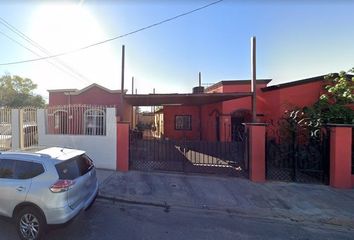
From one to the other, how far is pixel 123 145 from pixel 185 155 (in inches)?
90.7

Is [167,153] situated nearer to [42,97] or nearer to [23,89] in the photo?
[23,89]

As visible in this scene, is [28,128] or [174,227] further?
[28,128]

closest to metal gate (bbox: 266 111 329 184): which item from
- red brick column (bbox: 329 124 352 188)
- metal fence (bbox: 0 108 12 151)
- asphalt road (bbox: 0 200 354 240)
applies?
red brick column (bbox: 329 124 352 188)

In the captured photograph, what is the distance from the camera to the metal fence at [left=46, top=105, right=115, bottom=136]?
858cm

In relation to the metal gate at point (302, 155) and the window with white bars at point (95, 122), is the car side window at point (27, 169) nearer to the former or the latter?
the window with white bars at point (95, 122)

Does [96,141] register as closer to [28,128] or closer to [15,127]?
[28,128]

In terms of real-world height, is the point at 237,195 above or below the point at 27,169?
below

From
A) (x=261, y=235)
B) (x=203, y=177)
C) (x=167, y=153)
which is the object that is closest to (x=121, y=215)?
(x=261, y=235)

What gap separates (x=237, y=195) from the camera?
5.88 meters

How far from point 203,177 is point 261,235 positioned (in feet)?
11.2

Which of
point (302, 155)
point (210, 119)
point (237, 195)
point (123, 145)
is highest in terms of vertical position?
point (210, 119)

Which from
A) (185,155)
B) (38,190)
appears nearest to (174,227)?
(38,190)

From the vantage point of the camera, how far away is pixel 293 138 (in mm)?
7090

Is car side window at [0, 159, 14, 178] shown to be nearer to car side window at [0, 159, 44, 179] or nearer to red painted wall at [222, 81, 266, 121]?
car side window at [0, 159, 44, 179]
